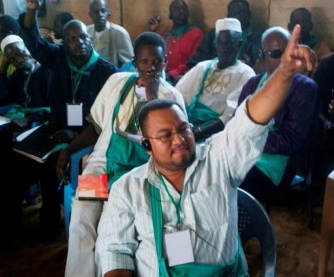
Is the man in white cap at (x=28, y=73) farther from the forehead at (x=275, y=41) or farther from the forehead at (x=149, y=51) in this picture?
the forehead at (x=275, y=41)

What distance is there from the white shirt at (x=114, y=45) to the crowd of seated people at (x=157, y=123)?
0.04 feet

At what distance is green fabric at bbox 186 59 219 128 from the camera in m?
2.84

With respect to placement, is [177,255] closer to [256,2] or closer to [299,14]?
[299,14]

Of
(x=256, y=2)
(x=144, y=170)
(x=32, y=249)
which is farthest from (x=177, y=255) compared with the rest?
(x=256, y=2)

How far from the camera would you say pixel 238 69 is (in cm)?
291

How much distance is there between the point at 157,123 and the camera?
149 cm

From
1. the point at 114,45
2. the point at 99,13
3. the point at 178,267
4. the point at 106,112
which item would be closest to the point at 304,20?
the point at 114,45

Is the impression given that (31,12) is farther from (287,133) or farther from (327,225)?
(327,225)

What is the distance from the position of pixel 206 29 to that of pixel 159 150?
378 centimetres

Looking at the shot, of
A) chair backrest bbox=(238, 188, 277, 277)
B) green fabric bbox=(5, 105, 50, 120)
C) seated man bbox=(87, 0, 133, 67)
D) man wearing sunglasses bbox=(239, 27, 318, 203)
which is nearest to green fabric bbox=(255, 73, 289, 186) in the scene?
man wearing sunglasses bbox=(239, 27, 318, 203)

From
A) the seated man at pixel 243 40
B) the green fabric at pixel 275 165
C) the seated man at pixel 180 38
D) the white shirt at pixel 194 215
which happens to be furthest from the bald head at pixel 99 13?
the white shirt at pixel 194 215

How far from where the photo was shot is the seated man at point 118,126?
2.03m

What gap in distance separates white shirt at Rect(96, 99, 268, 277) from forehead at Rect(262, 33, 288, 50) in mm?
1182

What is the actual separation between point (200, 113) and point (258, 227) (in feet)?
4.32
